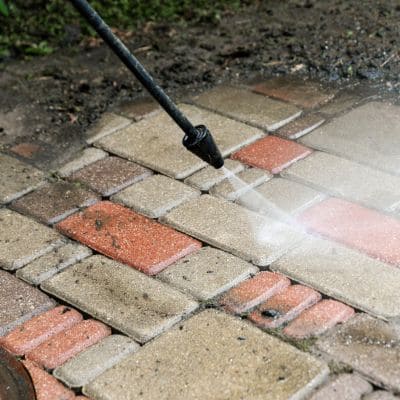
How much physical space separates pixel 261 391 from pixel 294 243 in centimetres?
68

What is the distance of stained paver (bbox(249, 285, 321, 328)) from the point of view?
7.66 ft

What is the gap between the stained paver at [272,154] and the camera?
10.2 ft

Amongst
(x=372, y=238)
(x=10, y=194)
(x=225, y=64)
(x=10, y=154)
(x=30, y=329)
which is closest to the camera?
(x=30, y=329)

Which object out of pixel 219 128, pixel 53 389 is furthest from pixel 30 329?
pixel 219 128

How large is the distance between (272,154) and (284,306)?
0.93 metres

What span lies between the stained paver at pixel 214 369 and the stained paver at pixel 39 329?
262mm

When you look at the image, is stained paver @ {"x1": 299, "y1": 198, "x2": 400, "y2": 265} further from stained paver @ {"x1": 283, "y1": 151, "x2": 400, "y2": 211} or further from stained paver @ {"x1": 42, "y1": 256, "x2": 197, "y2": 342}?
stained paver @ {"x1": 42, "y1": 256, "x2": 197, "y2": 342}

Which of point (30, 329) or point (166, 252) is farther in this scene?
point (166, 252)

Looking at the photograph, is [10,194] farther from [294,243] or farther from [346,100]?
[346,100]

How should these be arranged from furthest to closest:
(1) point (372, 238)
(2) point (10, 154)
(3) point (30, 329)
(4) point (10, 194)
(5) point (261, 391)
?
(2) point (10, 154) < (4) point (10, 194) < (1) point (372, 238) < (3) point (30, 329) < (5) point (261, 391)

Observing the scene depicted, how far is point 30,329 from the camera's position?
7.93 ft

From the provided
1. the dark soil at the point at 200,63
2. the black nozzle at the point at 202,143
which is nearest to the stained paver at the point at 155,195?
the black nozzle at the point at 202,143

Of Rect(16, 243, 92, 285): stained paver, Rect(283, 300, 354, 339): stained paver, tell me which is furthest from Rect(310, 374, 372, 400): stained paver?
Rect(16, 243, 92, 285): stained paver

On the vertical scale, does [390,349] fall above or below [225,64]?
below
